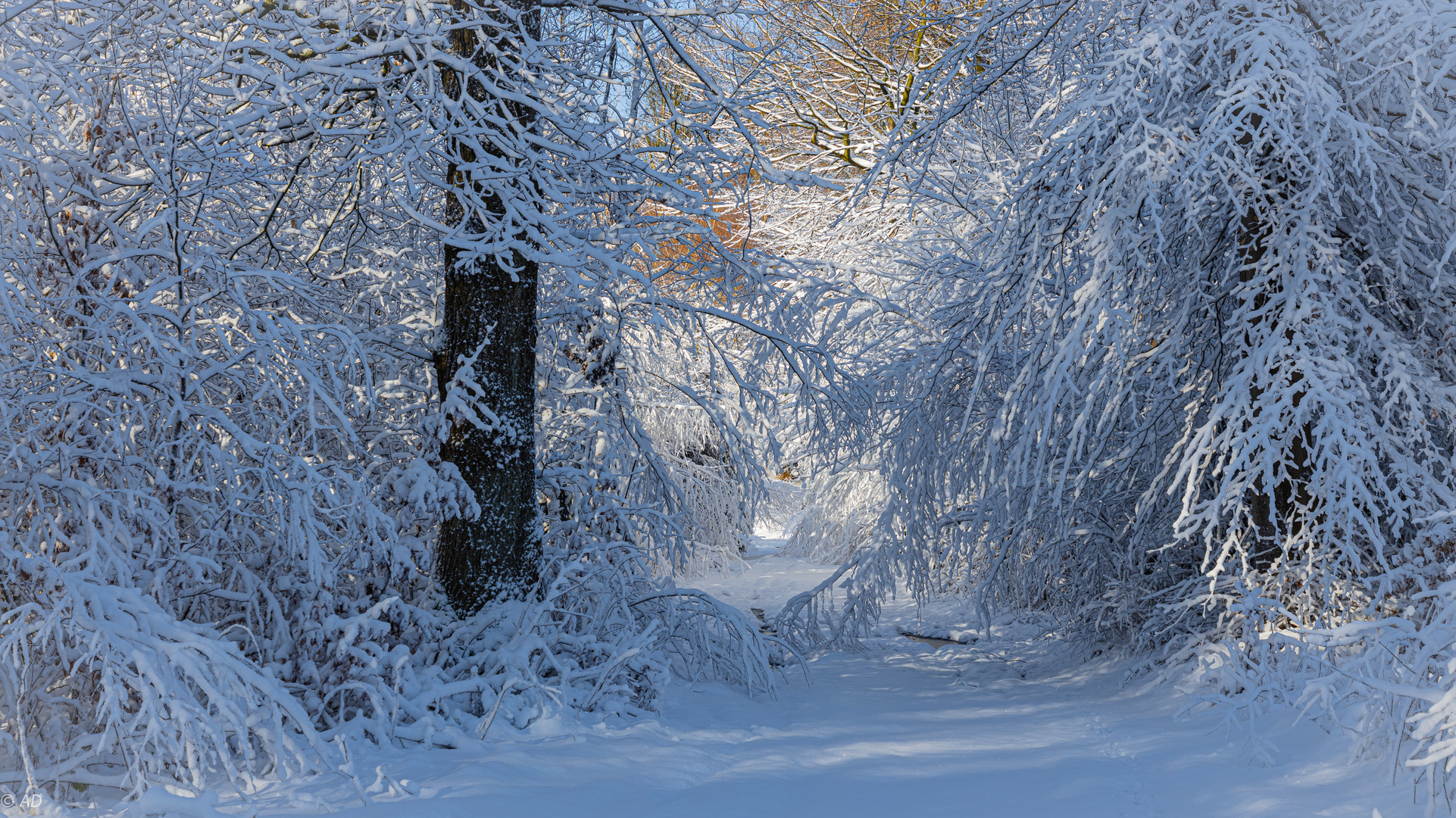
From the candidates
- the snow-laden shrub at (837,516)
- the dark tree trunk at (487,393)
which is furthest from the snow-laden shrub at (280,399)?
the snow-laden shrub at (837,516)

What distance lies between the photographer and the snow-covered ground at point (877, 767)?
3.84 metres

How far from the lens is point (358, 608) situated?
16.7 ft

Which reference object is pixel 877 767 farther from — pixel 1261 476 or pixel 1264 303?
pixel 1264 303

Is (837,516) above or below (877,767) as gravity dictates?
above

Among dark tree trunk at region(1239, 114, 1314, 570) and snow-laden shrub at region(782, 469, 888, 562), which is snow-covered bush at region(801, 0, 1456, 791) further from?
snow-laden shrub at region(782, 469, 888, 562)

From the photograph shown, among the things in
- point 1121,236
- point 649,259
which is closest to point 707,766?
point 649,259

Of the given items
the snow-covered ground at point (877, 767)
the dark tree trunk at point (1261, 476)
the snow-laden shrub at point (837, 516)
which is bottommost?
the snow-covered ground at point (877, 767)

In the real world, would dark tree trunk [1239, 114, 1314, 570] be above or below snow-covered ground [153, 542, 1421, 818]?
above

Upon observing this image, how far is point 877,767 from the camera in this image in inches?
191

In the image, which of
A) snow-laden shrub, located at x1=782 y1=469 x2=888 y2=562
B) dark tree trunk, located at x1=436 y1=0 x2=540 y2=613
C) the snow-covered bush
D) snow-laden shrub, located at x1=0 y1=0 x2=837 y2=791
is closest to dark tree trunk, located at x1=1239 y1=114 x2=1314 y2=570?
the snow-covered bush

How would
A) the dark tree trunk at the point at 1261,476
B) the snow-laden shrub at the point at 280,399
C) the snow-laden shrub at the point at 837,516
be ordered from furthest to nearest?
1. the snow-laden shrub at the point at 837,516
2. the dark tree trunk at the point at 1261,476
3. the snow-laden shrub at the point at 280,399

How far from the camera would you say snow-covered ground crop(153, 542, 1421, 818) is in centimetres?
384

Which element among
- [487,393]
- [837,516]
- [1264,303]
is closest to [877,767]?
[487,393]

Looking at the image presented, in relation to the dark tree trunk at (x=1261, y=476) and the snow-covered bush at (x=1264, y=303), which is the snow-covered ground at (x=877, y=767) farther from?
the dark tree trunk at (x=1261, y=476)
